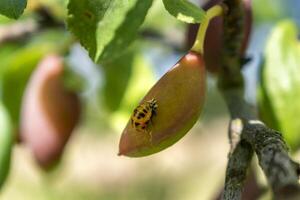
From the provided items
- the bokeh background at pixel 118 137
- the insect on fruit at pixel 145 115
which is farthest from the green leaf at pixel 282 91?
the insect on fruit at pixel 145 115

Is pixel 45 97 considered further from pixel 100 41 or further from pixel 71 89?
pixel 100 41

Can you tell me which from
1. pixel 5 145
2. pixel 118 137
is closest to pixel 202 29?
pixel 5 145

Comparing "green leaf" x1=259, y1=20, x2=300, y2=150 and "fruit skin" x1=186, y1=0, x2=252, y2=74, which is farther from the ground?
"fruit skin" x1=186, y1=0, x2=252, y2=74

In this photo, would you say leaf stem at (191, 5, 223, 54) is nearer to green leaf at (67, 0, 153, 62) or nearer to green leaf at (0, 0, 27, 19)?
green leaf at (67, 0, 153, 62)

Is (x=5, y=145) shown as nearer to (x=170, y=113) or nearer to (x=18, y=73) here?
(x=18, y=73)

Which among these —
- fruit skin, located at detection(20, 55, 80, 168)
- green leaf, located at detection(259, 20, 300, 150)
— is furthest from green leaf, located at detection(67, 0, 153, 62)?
fruit skin, located at detection(20, 55, 80, 168)
